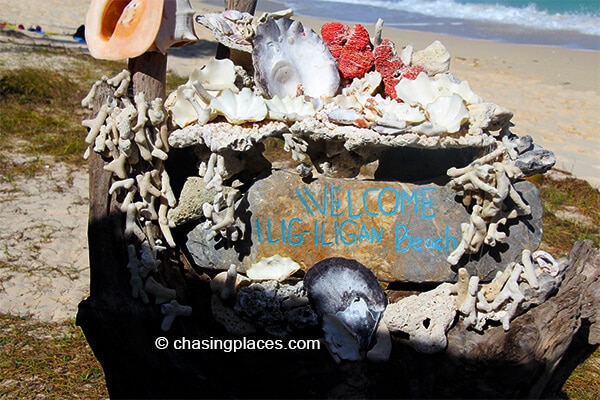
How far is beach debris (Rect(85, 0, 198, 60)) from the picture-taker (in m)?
2.37

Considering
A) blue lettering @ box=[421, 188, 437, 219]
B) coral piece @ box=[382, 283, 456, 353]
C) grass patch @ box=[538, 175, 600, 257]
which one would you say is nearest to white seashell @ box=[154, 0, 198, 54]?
blue lettering @ box=[421, 188, 437, 219]

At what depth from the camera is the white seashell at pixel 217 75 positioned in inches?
101

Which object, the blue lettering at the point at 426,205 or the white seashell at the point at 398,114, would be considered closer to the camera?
the white seashell at the point at 398,114

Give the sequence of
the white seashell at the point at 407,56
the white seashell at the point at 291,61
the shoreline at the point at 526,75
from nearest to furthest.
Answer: the white seashell at the point at 291,61 → the white seashell at the point at 407,56 → the shoreline at the point at 526,75

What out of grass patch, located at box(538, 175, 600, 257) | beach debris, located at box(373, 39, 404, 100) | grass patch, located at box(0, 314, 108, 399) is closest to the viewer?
beach debris, located at box(373, 39, 404, 100)

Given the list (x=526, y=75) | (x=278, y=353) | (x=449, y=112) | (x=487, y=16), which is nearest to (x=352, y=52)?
(x=449, y=112)

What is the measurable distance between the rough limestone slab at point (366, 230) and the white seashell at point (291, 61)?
0.39 metres

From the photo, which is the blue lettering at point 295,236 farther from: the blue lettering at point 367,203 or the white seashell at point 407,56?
the white seashell at point 407,56

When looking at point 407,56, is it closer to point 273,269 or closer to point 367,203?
point 367,203

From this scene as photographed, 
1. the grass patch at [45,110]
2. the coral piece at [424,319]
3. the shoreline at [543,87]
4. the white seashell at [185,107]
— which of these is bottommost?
the grass patch at [45,110]

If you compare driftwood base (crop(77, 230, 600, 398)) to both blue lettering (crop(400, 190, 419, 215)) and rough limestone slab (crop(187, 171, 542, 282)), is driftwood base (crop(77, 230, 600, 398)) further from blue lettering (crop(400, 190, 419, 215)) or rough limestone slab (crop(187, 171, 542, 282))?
blue lettering (crop(400, 190, 419, 215))

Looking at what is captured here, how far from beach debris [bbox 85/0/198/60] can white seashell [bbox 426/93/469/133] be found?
0.99 m

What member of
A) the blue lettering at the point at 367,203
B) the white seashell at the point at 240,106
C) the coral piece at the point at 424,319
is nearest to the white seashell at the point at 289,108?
the white seashell at the point at 240,106

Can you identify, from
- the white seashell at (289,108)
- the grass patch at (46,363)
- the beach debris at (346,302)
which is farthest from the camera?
the grass patch at (46,363)
